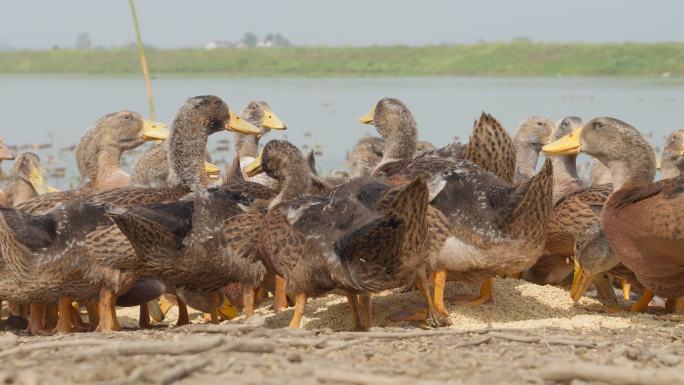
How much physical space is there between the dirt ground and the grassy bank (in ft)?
125

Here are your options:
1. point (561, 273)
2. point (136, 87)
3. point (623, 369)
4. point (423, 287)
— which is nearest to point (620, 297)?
point (561, 273)

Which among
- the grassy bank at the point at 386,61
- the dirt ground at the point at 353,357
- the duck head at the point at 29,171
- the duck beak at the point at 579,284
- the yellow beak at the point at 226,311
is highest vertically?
the dirt ground at the point at 353,357

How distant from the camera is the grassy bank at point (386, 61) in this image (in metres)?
43.5

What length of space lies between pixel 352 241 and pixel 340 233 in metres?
0.23

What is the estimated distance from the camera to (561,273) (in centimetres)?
837

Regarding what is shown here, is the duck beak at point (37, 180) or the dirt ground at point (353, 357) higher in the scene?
the dirt ground at point (353, 357)

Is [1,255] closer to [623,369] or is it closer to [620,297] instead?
[623,369]

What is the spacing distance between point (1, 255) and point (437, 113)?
2034 cm

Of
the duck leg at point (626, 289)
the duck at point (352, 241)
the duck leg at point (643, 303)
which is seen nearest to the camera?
the duck at point (352, 241)

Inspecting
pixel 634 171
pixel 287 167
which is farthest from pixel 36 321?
pixel 634 171

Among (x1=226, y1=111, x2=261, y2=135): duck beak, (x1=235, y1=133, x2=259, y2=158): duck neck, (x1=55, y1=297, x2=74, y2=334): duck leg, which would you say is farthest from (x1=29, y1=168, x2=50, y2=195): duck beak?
(x1=55, y1=297, x2=74, y2=334): duck leg

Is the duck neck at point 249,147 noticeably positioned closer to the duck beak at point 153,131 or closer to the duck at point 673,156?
the duck beak at point 153,131

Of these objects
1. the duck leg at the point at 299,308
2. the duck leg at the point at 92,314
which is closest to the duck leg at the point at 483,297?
the duck leg at the point at 299,308

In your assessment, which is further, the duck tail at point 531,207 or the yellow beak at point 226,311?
the yellow beak at point 226,311
